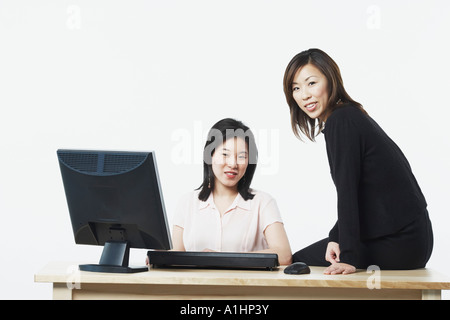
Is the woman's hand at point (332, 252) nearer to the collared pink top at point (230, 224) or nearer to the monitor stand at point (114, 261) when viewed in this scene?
the collared pink top at point (230, 224)

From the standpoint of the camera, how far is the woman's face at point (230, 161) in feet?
8.39

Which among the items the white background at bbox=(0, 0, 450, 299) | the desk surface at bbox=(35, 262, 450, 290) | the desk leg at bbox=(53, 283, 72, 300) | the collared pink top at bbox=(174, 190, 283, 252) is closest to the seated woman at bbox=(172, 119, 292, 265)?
the collared pink top at bbox=(174, 190, 283, 252)

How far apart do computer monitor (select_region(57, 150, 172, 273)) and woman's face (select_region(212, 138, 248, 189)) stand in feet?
2.11

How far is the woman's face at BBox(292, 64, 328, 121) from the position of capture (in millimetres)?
2230

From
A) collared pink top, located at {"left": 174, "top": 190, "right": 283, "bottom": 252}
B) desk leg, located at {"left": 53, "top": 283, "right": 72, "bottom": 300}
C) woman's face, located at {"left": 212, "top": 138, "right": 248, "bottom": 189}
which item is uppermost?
woman's face, located at {"left": 212, "top": 138, "right": 248, "bottom": 189}

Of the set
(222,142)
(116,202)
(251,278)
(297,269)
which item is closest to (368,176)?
(297,269)

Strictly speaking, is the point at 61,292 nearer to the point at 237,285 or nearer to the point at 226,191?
the point at 237,285

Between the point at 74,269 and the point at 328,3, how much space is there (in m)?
2.65

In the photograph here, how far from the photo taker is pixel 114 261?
1966 millimetres

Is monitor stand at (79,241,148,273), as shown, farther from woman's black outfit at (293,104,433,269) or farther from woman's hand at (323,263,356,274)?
woman's black outfit at (293,104,433,269)

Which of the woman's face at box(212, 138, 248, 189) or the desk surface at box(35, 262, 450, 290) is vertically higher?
the woman's face at box(212, 138, 248, 189)

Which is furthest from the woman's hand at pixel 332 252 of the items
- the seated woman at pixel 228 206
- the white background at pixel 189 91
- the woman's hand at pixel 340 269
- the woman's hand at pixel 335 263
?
the white background at pixel 189 91

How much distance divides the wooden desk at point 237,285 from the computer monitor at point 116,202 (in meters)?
0.09
